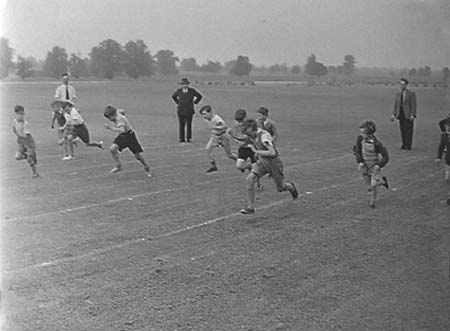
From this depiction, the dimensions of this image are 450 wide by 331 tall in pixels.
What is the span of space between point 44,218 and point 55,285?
7.84ft

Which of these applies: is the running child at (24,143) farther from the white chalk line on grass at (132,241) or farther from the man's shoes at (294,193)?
the man's shoes at (294,193)

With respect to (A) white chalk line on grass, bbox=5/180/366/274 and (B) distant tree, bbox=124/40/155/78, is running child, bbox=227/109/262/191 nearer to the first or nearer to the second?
(A) white chalk line on grass, bbox=5/180/366/274

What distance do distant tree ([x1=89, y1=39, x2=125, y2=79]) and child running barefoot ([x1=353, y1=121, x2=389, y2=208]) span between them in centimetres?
1914

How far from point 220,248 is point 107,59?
23.1 metres

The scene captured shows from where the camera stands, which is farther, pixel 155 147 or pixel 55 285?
pixel 155 147

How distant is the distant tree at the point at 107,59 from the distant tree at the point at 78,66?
319mm

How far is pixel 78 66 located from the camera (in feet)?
90.0

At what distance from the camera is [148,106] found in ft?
99.8

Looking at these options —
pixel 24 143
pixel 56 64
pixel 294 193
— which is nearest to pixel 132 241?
pixel 294 193

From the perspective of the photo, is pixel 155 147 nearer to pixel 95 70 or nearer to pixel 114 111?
pixel 114 111

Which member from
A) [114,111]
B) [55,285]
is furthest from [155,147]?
[55,285]

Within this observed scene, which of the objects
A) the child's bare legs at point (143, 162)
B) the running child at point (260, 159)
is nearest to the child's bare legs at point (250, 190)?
the running child at point (260, 159)

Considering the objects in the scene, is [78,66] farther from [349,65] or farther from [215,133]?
[349,65]

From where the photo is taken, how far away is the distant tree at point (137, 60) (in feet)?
85.8
